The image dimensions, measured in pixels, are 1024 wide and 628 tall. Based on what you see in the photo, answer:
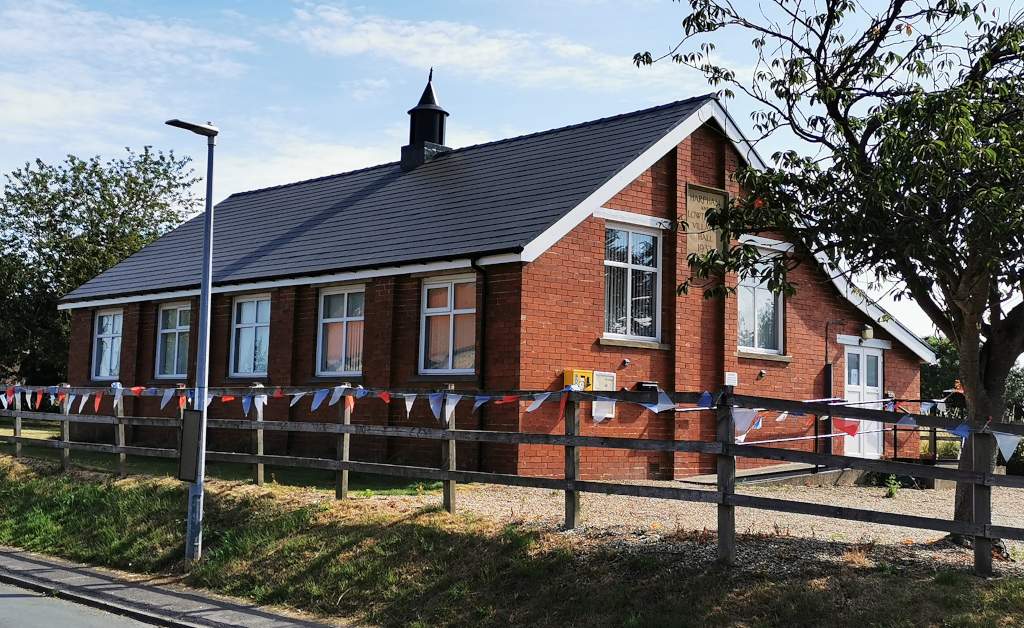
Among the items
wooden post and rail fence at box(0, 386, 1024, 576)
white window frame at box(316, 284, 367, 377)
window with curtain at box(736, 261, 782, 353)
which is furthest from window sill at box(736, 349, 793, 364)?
wooden post and rail fence at box(0, 386, 1024, 576)

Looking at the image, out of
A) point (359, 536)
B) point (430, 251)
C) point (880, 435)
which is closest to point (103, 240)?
point (430, 251)

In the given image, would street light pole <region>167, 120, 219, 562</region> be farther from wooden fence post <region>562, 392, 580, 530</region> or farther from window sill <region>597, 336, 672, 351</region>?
window sill <region>597, 336, 672, 351</region>

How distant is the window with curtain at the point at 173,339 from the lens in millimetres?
22906

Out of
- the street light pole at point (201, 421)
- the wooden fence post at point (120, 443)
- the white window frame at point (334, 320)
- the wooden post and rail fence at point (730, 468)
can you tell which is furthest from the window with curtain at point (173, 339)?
the street light pole at point (201, 421)

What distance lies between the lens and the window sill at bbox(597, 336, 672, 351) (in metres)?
17.0

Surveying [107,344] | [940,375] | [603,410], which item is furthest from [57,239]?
[940,375]

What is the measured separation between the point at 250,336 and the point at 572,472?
1225cm

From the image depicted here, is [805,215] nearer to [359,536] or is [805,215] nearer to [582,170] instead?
[359,536]

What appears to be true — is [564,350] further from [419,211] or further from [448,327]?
[419,211]

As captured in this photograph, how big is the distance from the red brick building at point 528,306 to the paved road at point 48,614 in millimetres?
7165

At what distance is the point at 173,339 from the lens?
76.3ft

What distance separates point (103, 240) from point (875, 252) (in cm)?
3735

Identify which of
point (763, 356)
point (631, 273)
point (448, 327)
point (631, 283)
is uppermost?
point (631, 273)

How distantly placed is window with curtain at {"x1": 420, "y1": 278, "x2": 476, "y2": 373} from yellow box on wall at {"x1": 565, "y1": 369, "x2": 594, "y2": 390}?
1.58 metres
